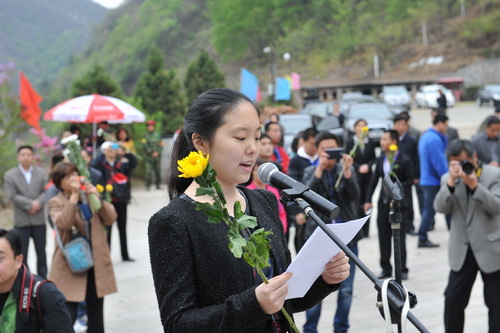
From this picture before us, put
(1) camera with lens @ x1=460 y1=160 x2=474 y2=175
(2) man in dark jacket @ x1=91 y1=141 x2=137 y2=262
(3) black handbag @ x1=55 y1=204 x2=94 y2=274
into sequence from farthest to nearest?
(2) man in dark jacket @ x1=91 y1=141 x2=137 y2=262, (3) black handbag @ x1=55 y1=204 x2=94 y2=274, (1) camera with lens @ x1=460 y1=160 x2=474 y2=175

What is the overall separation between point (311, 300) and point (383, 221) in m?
6.21

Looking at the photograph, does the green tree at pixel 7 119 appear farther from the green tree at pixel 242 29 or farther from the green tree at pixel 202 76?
the green tree at pixel 242 29

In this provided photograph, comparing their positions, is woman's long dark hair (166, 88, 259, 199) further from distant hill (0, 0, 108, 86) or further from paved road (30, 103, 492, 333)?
distant hill (0, 0, 108, 86)

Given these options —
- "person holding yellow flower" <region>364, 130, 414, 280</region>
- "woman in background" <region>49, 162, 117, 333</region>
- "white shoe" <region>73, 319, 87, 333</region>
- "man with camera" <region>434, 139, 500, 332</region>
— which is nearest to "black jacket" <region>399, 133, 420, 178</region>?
"person holding yellow flower" <region>364, 130, 414, 280</region>

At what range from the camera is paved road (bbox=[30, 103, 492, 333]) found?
7199mm

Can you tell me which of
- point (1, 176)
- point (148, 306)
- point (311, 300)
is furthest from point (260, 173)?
point (1, 176)

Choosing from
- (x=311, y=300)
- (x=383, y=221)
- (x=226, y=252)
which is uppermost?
(x=226, y=252)

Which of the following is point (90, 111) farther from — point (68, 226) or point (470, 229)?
point (470, 229)

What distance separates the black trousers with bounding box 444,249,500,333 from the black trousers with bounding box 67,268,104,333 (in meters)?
2.77

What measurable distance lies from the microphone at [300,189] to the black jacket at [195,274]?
0.23 meters

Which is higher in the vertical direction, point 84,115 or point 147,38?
point 147,38

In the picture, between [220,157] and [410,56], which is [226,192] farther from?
[410,56]

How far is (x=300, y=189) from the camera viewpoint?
2.30m

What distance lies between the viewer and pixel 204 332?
2316mm
